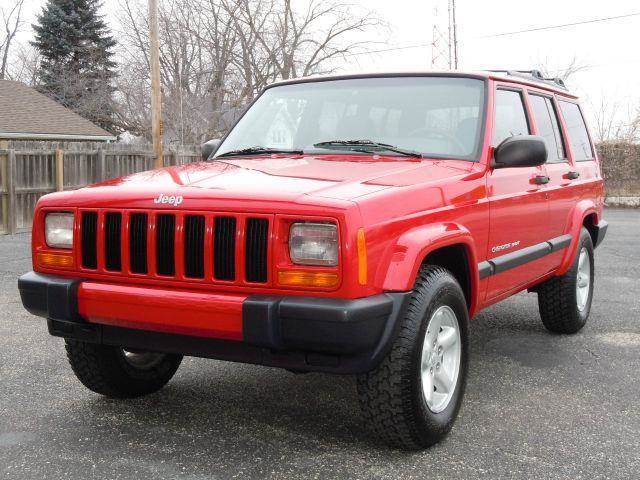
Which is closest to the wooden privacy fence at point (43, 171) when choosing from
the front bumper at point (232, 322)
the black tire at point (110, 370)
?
the black tire at point (110, 370)

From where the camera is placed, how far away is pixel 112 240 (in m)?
3.29

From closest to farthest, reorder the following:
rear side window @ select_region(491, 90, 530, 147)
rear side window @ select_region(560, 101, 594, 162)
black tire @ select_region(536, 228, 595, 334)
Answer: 1. rear side window @ select_region(491, 90, 530, 147)
2. black tire @ select_region(536, 228, 595, 334)
3. rear side window @ select_region(560, 101, 594, 162)

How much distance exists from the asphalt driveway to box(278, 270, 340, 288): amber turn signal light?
83 cm

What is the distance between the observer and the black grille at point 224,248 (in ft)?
9.95

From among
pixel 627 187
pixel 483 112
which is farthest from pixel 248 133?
pixel 627 187

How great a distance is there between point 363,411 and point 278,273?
0.75 meters

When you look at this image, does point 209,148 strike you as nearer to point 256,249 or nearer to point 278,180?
point 278,180

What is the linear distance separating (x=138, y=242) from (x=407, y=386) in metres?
1.32

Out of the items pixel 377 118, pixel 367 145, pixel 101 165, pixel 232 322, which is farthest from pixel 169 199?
pixel 101 165

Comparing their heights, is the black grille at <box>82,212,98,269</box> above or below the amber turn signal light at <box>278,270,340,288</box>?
above

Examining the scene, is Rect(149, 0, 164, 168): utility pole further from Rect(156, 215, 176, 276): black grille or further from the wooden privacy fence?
Rect(156, 215, 176, 276): black grille

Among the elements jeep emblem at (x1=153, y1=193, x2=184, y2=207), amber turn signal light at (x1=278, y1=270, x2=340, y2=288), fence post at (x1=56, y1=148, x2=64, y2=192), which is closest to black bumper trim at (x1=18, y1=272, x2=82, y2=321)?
jeep emblem at (x1=153, y1=193, x2=184, y2=207)

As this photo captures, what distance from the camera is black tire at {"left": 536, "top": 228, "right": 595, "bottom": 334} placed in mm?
5418

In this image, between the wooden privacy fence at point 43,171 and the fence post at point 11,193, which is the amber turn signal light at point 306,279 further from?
the fence post at point 11,193
